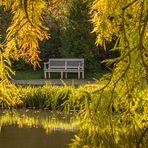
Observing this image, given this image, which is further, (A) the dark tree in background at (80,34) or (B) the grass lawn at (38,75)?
(A) the dark tree in background at (80,34)

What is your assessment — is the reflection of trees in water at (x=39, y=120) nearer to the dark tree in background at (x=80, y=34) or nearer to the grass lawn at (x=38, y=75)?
the grass lawn at (x=38, y=75)

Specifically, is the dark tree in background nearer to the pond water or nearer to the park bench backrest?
the park bench backrest

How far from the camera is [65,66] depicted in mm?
14094

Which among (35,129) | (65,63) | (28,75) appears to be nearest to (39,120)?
(35,129)

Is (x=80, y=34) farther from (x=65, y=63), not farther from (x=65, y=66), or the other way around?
(x=65, y=66)

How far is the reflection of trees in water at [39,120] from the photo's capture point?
25.9ft

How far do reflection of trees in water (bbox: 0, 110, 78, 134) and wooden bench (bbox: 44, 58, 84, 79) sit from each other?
4.55 meters

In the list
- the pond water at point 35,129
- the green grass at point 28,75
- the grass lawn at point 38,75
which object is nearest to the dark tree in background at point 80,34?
the grass lawn at point 38,75

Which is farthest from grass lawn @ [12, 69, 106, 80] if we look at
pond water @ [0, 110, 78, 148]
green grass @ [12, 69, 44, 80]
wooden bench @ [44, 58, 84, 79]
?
pond water @ [0, 110, 78, 148]

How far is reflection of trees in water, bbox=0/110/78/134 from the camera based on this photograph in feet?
25.9

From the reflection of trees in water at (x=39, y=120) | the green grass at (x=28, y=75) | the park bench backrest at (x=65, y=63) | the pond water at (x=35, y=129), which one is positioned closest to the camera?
the pond water at (x=35, y=129)

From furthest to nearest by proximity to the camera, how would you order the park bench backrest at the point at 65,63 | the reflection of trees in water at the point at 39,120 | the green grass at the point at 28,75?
the park bench backrest at the point at 65,63 → the green grass at the point at 28,75 → the reflection of trees in water at the point at 39,120

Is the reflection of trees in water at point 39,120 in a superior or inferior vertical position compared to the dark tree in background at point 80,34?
inferior

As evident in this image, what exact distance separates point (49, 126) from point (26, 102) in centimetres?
161
